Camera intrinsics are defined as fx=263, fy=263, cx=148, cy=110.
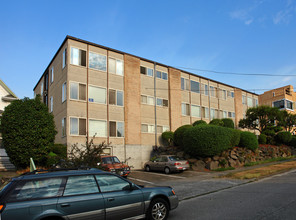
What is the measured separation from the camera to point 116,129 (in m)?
22.5

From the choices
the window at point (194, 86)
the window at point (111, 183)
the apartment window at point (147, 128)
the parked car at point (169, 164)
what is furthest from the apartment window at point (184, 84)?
the window at point (111, 183)

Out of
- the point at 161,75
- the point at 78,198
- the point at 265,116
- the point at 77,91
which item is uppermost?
the point at 161,75

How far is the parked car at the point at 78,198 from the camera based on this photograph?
4.80 meters

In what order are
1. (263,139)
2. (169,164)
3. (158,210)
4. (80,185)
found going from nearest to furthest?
(80,185), (158,210), (169,164), (263,139)

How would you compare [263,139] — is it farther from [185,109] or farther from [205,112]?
[185,109]

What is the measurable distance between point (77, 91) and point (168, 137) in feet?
30.9

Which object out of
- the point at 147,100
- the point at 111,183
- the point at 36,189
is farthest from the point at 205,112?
the point at 36,189

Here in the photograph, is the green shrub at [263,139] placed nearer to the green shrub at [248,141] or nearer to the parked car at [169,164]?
the green shrub at [248,141]

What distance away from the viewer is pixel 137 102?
24.1 metres

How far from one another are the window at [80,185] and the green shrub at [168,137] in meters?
19.3

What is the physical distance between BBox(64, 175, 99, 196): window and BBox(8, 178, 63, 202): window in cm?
20

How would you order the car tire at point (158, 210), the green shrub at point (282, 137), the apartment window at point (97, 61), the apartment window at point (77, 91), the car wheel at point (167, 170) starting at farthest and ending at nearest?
the green shrub at point (282, 137) → the apartment window at point (97, 61) → the apartment window at point (77, 91) → the car wheel at point (167, 170) → the car tire at point (158, 210)

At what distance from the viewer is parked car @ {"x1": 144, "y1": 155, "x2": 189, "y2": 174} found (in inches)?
736

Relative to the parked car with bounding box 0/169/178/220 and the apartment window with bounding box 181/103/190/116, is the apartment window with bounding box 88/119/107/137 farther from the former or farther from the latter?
the parked car with bounding box 0/169/178/220
